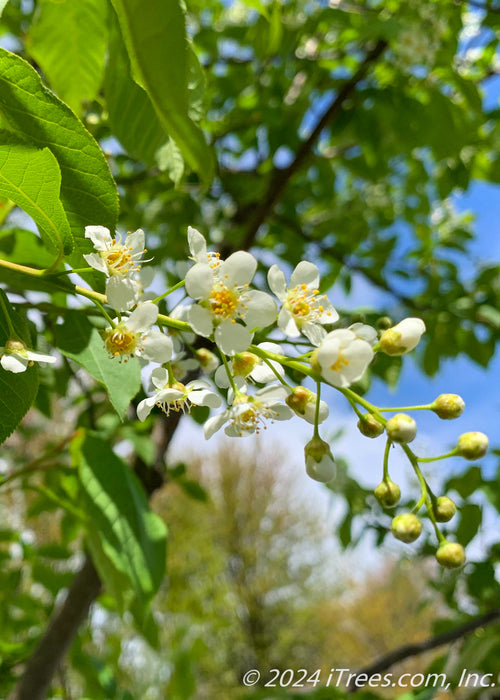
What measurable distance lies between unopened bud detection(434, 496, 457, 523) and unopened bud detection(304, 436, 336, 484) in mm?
84

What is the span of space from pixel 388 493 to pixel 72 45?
22.9 inches

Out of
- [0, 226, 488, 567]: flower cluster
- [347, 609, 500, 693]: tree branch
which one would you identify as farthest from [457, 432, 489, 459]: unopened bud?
[347, 609, 500, 693]: tree branch

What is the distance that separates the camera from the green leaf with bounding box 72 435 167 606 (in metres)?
0.62

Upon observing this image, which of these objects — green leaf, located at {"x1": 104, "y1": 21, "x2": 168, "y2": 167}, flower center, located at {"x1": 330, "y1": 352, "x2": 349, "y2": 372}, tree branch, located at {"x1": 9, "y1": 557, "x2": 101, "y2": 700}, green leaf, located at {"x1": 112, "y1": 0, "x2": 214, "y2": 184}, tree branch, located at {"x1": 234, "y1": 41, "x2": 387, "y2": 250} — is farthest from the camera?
tree branch, located at {"x1": 234, "y1": 41, "x2": 387, "y2": 250}

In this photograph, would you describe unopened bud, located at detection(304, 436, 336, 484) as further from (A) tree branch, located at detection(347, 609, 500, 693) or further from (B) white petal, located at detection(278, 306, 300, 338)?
(A) tree branch, located at detection(347, 609, 500, 693)

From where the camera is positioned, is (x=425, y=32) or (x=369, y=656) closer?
(x=425, y=32)

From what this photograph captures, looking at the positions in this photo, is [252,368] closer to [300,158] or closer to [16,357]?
[16,357]

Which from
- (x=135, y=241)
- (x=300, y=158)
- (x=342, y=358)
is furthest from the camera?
(x=300, y=158)

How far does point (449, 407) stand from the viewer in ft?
1.32

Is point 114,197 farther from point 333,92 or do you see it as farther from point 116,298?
point 333,92

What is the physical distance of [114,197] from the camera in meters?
0.40

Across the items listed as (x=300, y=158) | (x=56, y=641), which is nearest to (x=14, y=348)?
(x=56, y=641)

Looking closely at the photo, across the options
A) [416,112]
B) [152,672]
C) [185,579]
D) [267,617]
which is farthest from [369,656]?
[416,112]

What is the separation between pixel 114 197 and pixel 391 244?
4.83ft
